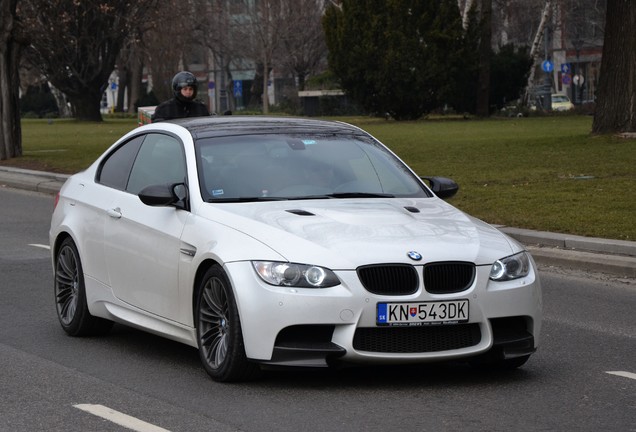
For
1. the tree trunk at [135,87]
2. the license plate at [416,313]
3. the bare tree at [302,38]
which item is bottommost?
the tree trunk at [135,87]

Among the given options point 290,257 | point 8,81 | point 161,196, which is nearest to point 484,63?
point 8,81

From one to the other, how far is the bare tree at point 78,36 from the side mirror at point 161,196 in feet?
177

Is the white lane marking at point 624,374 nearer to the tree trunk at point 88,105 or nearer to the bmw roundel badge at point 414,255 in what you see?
the bmw roundel badge at point 414,255

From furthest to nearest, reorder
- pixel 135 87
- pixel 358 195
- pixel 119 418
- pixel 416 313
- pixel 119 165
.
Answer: pixel 135 87 → pixel 119 165 → pixel 358 195 → pixel 416 313 → pixel 119 418

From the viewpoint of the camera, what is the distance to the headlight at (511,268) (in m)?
7.25

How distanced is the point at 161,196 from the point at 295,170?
85 centimetres

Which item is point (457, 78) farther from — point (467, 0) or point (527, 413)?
point (527, 413)

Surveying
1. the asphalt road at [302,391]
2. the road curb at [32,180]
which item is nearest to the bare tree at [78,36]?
the road curb at [32,180]

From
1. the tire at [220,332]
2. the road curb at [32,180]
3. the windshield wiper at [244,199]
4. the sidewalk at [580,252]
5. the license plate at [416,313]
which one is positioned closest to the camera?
the license plate at [416,313]

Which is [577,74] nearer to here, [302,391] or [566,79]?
[566,79]

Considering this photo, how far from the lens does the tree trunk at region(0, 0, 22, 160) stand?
96.9 ft

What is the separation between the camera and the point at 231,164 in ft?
27.2

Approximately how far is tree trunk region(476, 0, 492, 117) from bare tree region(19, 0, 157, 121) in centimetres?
1588

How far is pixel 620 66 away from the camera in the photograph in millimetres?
27953
